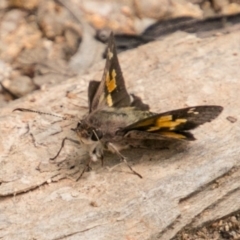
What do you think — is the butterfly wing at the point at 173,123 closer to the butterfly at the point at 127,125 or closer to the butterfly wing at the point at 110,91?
the butterfly at the point at 127,125

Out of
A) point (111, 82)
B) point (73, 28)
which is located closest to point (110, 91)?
point (111, 82)

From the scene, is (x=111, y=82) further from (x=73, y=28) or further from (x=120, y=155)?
(x=73, y=28)

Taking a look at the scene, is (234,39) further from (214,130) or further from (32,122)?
(32,122)

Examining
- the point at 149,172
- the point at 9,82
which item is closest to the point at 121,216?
the point at 149,172

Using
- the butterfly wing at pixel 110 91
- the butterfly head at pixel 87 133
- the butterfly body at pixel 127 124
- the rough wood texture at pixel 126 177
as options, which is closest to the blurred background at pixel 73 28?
the rough wood texture at pixel 126 177

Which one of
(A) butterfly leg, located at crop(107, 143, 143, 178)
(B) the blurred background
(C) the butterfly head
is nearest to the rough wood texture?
(A) butterfly leg, located at crop(107, 143, 143, 178)
